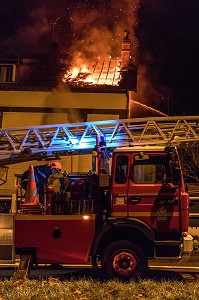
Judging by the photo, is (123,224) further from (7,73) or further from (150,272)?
(7,73)

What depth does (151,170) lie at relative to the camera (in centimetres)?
808

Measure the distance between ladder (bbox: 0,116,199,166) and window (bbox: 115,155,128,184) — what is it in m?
3.34

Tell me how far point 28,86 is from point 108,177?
45.2ft

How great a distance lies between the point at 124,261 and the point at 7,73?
638 inches

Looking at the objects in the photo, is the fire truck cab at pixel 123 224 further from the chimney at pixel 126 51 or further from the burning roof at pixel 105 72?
the chimney at pixel 126 51

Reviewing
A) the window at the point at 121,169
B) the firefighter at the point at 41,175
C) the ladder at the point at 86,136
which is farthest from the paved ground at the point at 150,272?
the ladder at the point at 86,136

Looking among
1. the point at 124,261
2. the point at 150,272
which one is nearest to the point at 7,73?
the point at 150,272

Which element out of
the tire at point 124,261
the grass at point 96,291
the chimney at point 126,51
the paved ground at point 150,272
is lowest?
the paved ground at point 150,272

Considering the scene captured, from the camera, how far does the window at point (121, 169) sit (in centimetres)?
809

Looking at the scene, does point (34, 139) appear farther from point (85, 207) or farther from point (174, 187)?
point (174, 187)

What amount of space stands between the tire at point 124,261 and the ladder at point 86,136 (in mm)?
4001

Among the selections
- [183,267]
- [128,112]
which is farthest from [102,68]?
[183,267]

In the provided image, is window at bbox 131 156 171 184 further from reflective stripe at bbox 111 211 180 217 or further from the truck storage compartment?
the truck storage compartment

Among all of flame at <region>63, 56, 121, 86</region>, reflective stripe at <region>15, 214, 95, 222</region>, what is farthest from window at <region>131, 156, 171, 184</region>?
flame at <region>63, 56, 121, 86</region>
